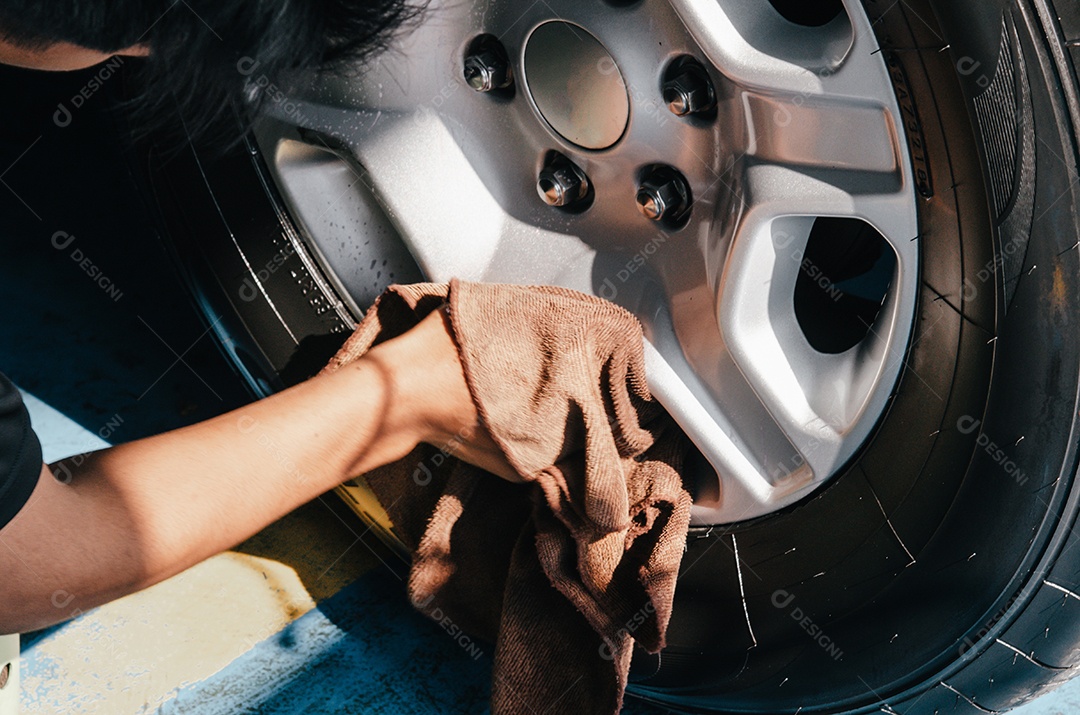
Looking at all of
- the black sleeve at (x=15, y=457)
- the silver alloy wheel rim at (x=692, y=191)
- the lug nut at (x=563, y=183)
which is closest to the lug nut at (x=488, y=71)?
the silver alloy wheel rim at (x=692, y=191)

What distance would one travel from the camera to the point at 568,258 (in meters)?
1.36

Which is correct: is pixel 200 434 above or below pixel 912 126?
above

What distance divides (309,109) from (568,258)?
0.45 meters

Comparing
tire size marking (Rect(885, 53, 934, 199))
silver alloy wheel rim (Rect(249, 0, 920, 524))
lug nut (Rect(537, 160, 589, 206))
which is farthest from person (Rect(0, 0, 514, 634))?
tire size marking (Rect(885, 53, 934, 199))

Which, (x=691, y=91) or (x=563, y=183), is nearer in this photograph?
(x=691, y=91)

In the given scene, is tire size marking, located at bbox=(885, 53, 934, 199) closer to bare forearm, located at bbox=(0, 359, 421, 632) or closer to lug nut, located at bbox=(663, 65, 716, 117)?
lug nut, located at bbox=(663, 65, 716, 117)

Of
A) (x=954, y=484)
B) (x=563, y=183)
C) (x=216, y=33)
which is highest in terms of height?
(x=216, y=33)

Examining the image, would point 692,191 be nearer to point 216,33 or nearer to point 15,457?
point 216,33

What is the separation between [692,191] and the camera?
1.18 meters

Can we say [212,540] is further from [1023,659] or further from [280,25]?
[1023,659]

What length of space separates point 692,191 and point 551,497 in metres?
0.41

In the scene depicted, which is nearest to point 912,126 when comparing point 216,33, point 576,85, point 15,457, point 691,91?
point 691,91

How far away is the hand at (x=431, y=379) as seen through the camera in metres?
1.16

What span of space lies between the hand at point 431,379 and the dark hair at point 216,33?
1.12 feet
